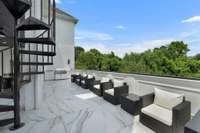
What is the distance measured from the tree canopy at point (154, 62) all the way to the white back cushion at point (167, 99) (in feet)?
17.8

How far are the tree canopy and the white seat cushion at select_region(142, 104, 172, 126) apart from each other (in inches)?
220

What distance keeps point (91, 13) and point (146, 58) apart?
489 centimetres

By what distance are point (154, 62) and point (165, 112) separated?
8.36 meters

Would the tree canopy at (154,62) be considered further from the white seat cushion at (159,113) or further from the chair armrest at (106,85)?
the white seat cushion at (159,113)

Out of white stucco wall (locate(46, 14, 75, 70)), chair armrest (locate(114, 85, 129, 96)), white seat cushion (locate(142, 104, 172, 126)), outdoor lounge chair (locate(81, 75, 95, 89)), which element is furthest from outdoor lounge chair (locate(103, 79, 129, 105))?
white stucco wall (locate(46, 14, 75, 70))

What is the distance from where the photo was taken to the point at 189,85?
2.99 metres

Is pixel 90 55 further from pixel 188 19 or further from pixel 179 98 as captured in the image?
pixel 179 98

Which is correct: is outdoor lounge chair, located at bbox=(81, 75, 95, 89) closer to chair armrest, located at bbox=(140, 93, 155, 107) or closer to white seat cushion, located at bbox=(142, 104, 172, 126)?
chair armrest, located at bbox=(140, 93, 155, 107)

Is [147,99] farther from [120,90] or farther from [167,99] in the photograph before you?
[120,90]

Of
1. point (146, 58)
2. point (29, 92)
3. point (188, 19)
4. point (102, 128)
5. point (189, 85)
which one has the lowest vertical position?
point (102, 128)

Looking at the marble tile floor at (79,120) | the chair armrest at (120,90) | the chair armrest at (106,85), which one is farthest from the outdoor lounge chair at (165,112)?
the chair armrest at (106,85)

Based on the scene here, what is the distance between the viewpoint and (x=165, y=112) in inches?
102

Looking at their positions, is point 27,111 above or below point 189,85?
below

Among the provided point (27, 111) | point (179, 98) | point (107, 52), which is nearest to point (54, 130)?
point (27, 111)
